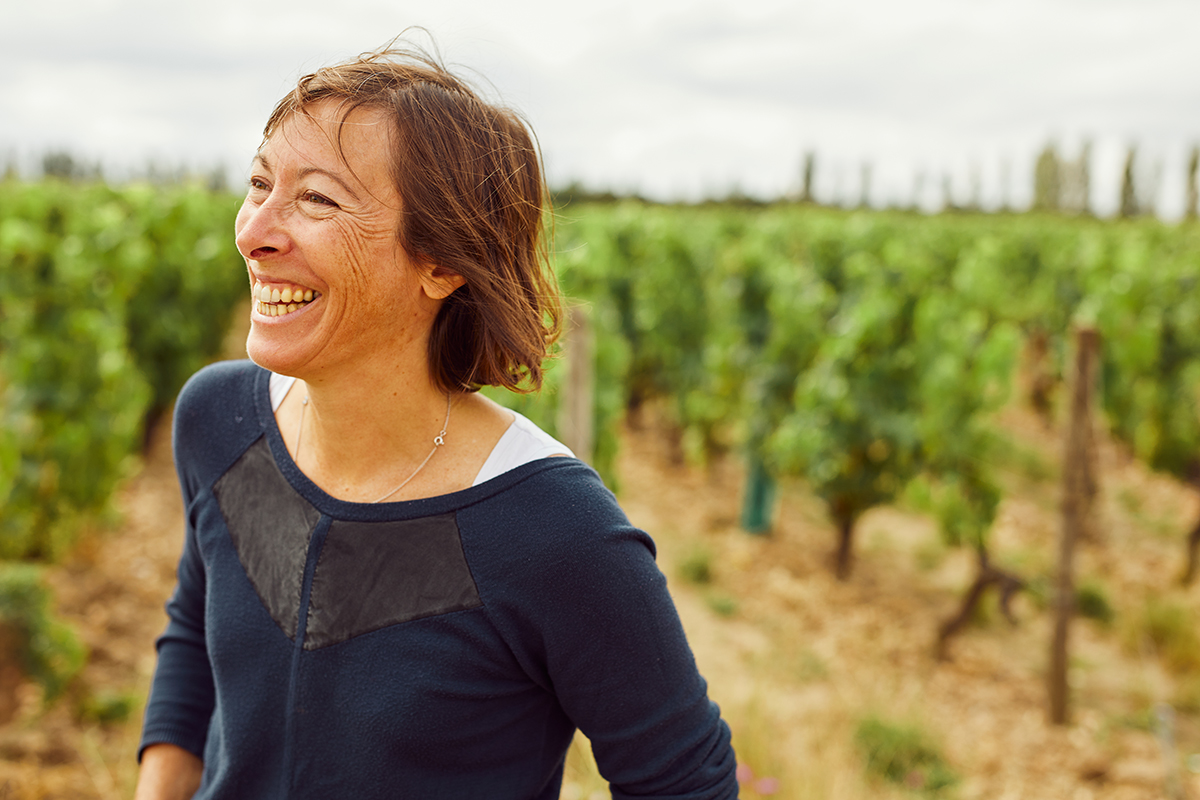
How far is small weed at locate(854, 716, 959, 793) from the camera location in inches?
159

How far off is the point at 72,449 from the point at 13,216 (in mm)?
5765

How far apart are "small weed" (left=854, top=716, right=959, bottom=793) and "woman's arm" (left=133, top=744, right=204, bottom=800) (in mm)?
3238

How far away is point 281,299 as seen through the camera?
3.76 ft

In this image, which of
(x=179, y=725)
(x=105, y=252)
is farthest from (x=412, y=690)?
(x=105, y=252)

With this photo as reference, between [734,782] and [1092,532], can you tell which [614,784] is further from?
[1092,532]

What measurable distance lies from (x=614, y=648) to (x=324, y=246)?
0.62 m

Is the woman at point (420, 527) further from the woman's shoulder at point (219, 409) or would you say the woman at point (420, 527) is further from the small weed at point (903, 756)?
the small weed at point (903, 756)

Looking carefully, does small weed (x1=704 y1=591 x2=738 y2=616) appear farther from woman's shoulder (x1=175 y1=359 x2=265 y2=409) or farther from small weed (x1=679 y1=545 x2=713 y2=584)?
woman's shoulder (x1=175 y1=359 x2=265 y2=409)

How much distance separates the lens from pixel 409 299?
1.18 metres

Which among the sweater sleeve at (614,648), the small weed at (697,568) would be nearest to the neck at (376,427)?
the sweater sleeve at (614,648)

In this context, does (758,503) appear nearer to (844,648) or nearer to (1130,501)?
(844,648)

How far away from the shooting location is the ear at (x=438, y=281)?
3.84 feet

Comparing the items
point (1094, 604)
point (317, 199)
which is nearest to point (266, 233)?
point (317, 199)

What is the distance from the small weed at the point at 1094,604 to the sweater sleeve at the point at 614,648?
20.7ft
